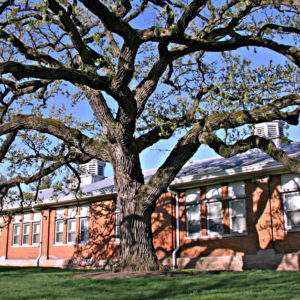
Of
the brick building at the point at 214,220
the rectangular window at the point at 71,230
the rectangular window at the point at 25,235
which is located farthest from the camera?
the rectangular window at the point at 25,235

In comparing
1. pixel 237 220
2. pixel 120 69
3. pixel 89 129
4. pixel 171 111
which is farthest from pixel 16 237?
pixel 120 69

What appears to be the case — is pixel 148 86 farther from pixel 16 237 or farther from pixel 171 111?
pixel 16 237

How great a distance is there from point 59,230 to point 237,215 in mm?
12020

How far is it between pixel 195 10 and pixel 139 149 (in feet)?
15.9

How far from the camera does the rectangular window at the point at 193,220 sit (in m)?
18.1

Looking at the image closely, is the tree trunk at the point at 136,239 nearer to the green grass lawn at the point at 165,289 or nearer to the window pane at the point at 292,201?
the green grass lawn at the point at 165,289

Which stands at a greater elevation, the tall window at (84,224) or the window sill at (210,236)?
the tall window at (84,224)

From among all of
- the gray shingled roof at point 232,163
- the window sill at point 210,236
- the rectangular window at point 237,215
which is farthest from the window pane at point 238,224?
the gray shingled roof at point 232,163

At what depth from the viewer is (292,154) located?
1593cm

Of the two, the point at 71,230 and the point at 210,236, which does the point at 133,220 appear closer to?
the point at 210,236

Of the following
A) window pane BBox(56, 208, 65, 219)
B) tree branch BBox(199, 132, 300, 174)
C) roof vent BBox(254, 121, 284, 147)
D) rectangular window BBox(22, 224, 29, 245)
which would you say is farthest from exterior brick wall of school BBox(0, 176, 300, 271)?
roof vent BBox(254, 121, 284, 147)

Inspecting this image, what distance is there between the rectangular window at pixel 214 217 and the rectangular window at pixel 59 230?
34.0 feet

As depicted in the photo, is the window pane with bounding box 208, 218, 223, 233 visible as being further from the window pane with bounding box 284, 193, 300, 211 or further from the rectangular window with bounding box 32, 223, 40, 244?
the rectangular window with bounding box 32, 223, 40, 244

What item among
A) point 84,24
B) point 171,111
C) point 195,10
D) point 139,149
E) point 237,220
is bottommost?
point 237,220
